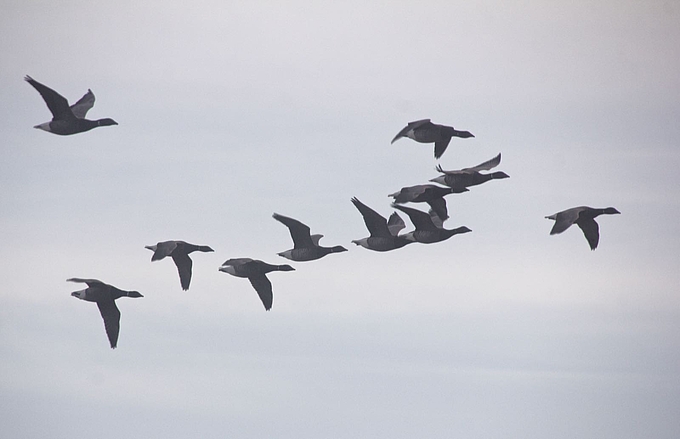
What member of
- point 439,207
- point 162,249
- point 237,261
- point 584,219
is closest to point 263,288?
point 237,261

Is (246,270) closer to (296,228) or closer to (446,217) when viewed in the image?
(296,228)

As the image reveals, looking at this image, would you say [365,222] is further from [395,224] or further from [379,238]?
[395,224]

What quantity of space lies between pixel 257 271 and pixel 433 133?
10481 millimetres

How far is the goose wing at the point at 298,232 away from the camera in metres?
65.1

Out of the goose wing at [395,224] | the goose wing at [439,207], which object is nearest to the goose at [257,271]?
the goose wing at [395,224]

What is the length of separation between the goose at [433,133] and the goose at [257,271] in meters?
8.66

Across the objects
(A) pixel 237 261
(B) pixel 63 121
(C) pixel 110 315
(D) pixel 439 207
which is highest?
(B) pixel 63 121

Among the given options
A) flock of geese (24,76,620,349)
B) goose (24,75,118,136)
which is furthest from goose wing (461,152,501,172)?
goose (24,75,118,136)

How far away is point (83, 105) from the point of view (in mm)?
67375

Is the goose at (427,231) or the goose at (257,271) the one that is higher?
the goose at (427,231)

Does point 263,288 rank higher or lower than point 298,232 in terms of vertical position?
lower

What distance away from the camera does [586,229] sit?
62.0 metres

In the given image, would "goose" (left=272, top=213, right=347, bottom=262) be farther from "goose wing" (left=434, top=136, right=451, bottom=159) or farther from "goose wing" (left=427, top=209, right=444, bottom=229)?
"goose wing" (left=434, top=136, right=451, bottom=159)

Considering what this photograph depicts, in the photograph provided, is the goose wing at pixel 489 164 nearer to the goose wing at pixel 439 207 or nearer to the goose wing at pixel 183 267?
the goose wing at pixel 439 207
